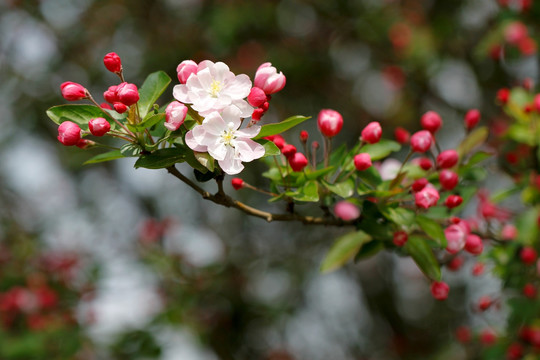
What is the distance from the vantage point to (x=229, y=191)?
405 centimetres

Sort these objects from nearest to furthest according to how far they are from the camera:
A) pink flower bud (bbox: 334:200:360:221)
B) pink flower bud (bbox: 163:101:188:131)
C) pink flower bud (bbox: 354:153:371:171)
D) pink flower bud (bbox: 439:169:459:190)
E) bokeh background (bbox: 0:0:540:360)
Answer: pink flower bud (bbox: 163:101:188:131)
pink flower bud (bbox: 354:153:371:171)
pink flower bud (bbox: 439:169:459:190)
pink flower bud (bbox: 334:200:360:221)
bokeh background (bbox: 0:0:540:360)

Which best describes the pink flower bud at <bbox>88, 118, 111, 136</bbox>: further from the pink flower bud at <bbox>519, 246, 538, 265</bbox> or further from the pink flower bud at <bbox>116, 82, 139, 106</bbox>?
the pink flower bud at <bbox>519, 246, 538, 265</bbox>

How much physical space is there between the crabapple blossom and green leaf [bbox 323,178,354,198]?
250 millimetres

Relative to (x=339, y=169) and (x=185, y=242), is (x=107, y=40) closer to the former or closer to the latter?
(x=185, y=242)

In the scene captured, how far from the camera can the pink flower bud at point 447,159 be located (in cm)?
142

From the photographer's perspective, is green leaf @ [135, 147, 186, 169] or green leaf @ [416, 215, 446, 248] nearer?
green leaf @ [135, 147, 186, 169]

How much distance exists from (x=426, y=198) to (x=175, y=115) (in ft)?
2.05

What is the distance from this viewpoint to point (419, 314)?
5023 millimetres

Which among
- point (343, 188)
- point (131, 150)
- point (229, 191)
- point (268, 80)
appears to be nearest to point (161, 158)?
point (131, 150)

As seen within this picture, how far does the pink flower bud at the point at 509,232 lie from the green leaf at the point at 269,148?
1200 mm

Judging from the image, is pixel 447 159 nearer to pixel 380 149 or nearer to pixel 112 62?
pixel 380 149

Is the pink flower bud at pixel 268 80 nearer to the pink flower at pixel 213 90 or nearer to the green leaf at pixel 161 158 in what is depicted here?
the pink flower at pixel 213 90

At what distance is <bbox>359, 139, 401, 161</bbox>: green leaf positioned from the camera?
1.42 m

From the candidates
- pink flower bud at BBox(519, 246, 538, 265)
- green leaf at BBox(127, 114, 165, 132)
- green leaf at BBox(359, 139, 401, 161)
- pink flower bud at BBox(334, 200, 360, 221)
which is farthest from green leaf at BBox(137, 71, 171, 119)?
pink flower bud at BBox(519, 246, 538, 265)
